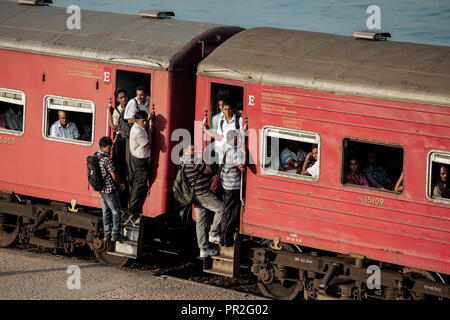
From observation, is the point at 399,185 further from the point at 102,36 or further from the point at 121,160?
the point at 102,36

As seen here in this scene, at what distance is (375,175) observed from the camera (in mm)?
10672

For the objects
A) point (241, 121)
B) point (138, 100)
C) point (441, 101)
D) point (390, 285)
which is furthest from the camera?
point (138, 100)

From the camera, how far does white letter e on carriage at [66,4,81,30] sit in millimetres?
13430

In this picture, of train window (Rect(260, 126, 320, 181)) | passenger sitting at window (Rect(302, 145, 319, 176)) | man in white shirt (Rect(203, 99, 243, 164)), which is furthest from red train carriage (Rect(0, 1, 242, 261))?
passenger sitting at window (Rect(302, 145, 319, 176))

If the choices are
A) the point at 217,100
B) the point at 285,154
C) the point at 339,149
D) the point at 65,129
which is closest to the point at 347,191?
the point at 339,149

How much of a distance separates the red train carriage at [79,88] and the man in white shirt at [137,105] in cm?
21

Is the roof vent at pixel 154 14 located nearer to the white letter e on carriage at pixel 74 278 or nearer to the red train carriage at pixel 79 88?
the red train carriage at pixel 79 88

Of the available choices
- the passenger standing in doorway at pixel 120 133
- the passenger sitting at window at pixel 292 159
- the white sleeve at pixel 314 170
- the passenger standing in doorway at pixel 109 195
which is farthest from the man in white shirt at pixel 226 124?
the passenger standing in doorway at pixel 109 195

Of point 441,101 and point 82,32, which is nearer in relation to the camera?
point 441,101

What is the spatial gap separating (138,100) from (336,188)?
368 centimetres

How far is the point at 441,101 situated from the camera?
9.68 metres

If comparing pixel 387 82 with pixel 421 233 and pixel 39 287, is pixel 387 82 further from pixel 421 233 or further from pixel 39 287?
pixel 39 287

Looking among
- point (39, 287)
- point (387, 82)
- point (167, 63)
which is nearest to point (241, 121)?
point (167, 63)

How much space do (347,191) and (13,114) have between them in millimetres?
6578
